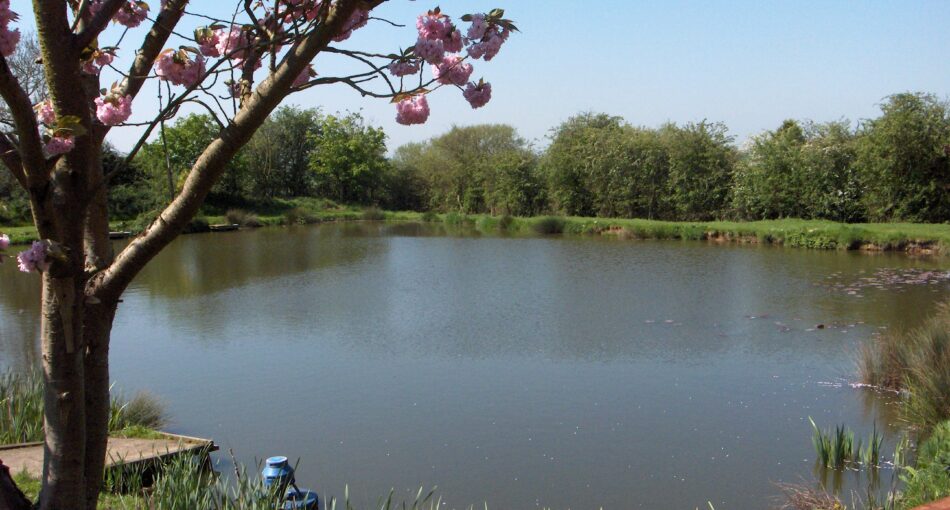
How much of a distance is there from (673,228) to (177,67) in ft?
73.6

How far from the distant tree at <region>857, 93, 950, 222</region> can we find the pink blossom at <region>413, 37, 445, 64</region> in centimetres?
2169

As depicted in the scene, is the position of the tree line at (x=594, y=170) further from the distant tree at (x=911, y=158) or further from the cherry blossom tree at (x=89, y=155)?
the cherry blossom tree at (x=89, y=155)

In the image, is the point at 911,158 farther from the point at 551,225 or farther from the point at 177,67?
the point at 177,67

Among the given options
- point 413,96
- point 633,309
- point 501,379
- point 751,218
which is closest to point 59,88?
point 413,96

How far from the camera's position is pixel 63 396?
220cm

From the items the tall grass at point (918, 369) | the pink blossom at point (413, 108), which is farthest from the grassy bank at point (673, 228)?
the pink blossom at point (413, 108)

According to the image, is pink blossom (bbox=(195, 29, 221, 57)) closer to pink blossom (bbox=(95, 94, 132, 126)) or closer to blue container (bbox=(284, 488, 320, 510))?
pink blossom (bbox=(95, 94, 132, 126))

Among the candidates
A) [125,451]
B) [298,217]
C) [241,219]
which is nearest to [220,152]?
[125,451]

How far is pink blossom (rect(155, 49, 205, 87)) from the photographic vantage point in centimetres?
257

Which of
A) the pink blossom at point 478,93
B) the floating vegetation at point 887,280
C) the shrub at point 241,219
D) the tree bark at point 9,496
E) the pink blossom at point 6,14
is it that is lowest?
the floating vegetation at point 887,280

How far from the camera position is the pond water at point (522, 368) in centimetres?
556

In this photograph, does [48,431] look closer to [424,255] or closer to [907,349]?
[907,349]

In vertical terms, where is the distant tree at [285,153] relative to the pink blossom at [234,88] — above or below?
above

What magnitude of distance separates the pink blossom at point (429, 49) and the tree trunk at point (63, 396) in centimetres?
116
